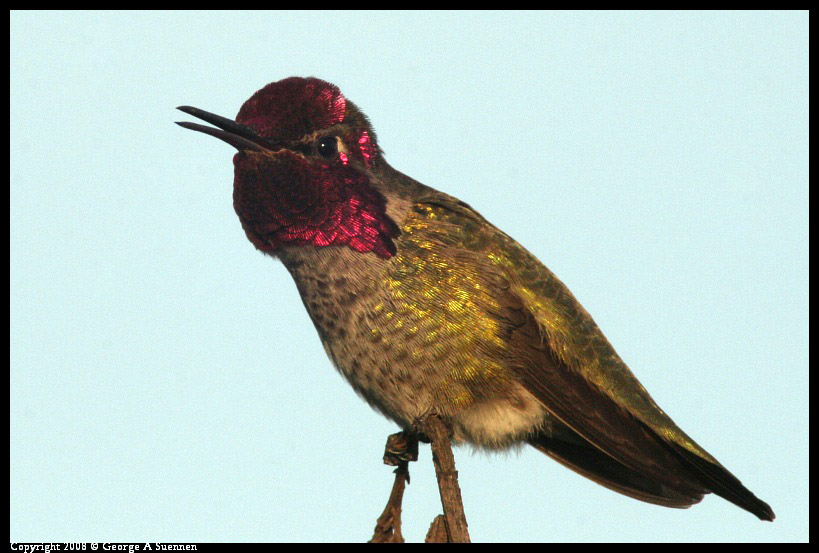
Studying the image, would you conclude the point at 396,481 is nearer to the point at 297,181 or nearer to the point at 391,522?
the point at 391,522

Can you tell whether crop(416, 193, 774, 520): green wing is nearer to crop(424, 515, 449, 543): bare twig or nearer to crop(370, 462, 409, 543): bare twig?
crop(370, 462, 409, 543): bare twig

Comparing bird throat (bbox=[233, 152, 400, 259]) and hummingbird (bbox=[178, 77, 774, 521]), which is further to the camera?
bird throat (bbox=[233, 152, 400, 259])

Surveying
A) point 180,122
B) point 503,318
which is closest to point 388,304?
point 503,318

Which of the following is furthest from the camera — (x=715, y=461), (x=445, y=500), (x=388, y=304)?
(x=715, y=461)

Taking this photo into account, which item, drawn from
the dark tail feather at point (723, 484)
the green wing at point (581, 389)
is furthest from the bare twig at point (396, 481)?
the dark tail feather at point (723, 484)

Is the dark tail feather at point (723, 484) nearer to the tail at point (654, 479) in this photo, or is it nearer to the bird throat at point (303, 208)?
the tail at point (654, 479)

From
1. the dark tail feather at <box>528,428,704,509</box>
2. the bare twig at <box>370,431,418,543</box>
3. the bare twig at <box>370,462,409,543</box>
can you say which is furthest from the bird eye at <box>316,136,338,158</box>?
the dark tail feather at <box>528,428,704,509</box>

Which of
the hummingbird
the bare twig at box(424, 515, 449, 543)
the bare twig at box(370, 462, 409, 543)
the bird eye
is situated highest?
the bird eye

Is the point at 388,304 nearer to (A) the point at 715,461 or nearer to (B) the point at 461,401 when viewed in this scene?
(B) the point at 461,401
